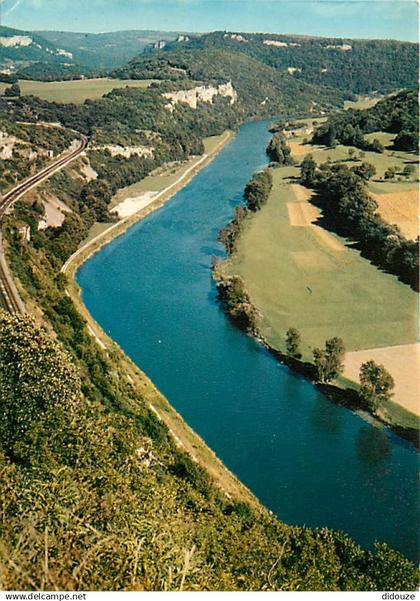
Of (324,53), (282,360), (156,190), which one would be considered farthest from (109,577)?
(324,53)

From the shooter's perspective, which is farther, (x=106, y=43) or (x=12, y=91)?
(x=106, y=43)

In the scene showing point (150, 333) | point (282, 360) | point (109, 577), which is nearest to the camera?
point (109, 577)

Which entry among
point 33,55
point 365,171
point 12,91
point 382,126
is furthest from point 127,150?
point 33,55

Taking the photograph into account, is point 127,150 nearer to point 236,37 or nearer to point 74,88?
point 74,88

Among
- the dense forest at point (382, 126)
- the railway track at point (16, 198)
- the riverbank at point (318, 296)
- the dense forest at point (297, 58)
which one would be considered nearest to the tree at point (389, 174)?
the dense forest at point (382, 126)

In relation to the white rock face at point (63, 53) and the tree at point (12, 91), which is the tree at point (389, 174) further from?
the white rock face at point (63, 53)

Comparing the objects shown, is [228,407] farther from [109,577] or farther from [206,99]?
[206,99]

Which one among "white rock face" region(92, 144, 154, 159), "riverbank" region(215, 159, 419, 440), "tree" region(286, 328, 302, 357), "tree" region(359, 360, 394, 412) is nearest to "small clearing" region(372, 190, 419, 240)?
"riverbank" region(215, 159, 419, 440)
